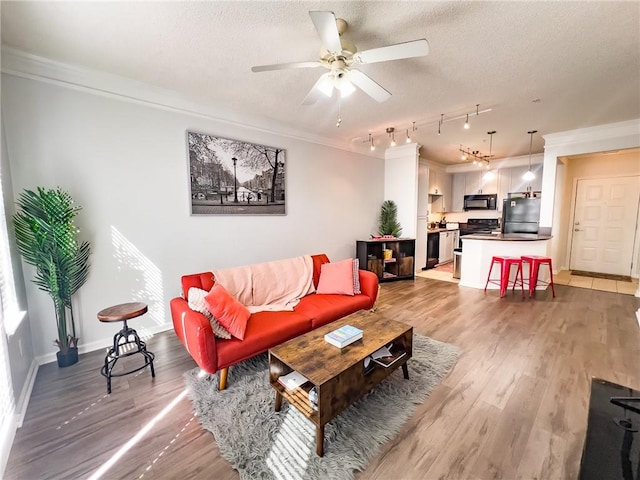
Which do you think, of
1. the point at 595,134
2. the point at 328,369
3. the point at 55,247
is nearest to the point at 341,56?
the point at 328,369

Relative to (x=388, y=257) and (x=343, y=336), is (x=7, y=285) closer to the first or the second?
(x=343, y=336)

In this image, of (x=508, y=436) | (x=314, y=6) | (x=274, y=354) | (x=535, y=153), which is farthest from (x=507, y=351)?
(x=535, y=153)

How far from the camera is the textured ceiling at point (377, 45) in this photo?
1.78 m

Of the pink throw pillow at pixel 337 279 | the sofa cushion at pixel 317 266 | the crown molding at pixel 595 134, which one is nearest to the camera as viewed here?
the pink throw pillow at pixel 337 279

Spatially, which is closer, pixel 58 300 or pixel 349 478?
pixel 349 478

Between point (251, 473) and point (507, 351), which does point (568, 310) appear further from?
point (251, 473)

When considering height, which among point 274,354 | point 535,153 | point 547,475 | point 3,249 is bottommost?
point 547,475

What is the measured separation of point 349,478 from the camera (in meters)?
1.36

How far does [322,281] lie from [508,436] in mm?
2113

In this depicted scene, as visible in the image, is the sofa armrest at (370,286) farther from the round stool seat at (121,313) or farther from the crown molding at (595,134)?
the crown molding at (595,134)

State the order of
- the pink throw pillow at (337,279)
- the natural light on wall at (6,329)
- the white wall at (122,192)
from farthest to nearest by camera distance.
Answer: the pink throw pillow at (337,279)
the white wall at (122,192)
the natural light on wall at (6,329)

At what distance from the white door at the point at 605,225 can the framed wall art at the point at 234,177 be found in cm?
639

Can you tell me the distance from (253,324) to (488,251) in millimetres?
4316

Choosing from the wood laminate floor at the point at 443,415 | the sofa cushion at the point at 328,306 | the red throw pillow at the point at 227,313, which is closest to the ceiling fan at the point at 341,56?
the red throw pillow at the point at 227,313
